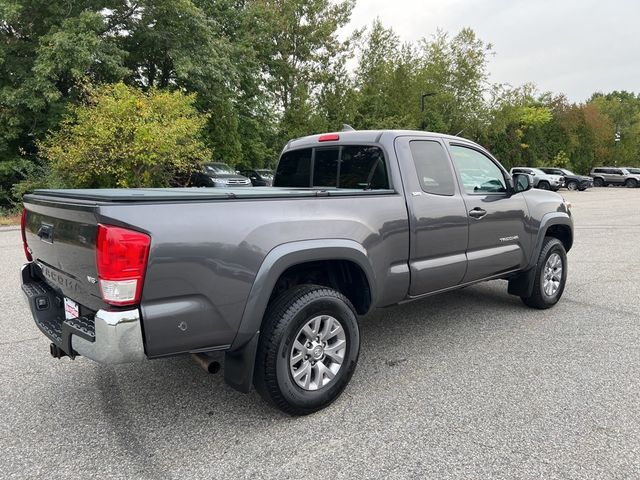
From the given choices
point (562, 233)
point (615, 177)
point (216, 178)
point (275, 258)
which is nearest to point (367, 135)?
point (275, 258)

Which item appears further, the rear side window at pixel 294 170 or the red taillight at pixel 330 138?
the rear side window at pixel 294 170

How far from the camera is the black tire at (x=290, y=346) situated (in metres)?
2.75

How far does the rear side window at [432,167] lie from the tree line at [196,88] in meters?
11.9

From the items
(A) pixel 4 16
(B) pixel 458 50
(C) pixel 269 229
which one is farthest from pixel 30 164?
(B) pixel 458 50

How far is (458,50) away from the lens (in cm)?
3575

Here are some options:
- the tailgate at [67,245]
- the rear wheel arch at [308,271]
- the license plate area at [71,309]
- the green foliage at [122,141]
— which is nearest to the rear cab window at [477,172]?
the rear wheel arch at [308,271]

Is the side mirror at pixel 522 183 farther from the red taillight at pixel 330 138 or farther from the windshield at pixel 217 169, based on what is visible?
the windshield at pixel 217 169

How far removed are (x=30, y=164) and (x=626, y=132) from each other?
61135mm

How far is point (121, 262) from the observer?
7.34 feet

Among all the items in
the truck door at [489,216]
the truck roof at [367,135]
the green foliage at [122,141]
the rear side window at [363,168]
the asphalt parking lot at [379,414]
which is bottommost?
Result: the asphalt parking lot at [379,414]

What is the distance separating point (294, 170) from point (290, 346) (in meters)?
2.18

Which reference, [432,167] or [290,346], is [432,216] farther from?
[290,346]

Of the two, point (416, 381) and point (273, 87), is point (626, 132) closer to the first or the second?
point (273, 87)

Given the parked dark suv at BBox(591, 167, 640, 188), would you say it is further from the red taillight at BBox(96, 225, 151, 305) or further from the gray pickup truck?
the red taillight at BBox(96, 225, 151, 305)
